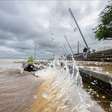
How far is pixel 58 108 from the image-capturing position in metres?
8.25

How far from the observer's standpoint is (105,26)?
36.2 meters

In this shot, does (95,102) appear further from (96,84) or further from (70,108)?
(96,84)

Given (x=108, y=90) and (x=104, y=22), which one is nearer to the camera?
(x=108, y=90)

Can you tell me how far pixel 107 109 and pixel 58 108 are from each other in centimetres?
158

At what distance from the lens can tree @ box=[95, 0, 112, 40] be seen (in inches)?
1399

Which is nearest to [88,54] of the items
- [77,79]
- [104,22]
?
[104,22]

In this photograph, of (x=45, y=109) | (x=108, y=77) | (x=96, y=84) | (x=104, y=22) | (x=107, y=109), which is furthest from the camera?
(x=104, y=22)

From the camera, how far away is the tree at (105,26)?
3553cm

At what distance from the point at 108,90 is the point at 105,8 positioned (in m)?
28.2

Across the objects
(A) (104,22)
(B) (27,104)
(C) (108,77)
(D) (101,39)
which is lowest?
(B) (27,104)

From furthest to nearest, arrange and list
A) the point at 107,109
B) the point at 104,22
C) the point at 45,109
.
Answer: the point at 104,22 < the point at 45,109 < the point at 107,109

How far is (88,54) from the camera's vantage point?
1521 inches

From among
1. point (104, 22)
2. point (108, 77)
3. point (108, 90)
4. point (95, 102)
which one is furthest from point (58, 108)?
point (104, 22)

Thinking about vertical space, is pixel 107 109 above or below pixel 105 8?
below
